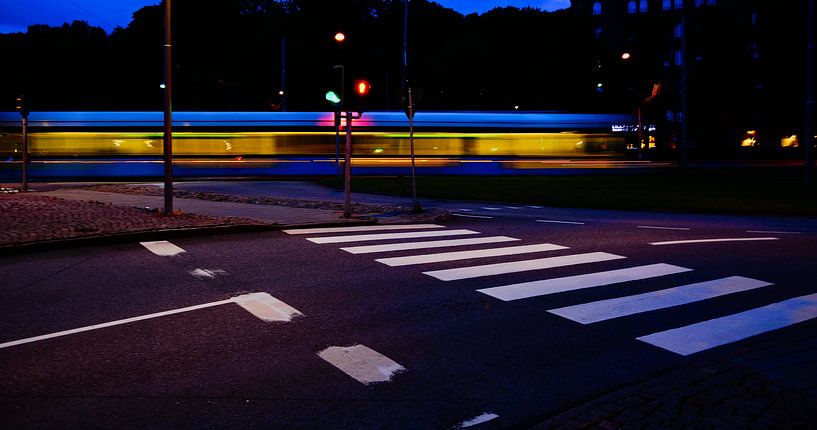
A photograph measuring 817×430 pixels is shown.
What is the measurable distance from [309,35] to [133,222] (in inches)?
2159

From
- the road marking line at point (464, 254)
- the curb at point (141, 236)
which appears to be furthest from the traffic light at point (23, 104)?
the road marking line at point (464, 254)

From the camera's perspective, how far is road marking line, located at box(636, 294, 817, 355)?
635cm

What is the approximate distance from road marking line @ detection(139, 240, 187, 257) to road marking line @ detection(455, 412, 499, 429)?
7.40 metres

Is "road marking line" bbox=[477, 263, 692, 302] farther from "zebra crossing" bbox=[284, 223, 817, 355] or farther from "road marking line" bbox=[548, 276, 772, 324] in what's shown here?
"road marking line" bbox=[548, 276, 772, 324]

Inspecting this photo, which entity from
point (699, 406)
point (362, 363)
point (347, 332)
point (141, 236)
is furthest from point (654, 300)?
point (141, 236)

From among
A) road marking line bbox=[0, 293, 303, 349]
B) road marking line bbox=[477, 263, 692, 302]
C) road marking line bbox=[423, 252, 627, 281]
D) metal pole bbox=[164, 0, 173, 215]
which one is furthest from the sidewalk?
road marking line bbox=[477, 263, 692, 302]

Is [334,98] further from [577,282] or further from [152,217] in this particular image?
[577,282]

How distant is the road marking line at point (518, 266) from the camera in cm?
930

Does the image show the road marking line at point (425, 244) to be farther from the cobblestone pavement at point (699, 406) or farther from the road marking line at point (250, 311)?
the cobblestone pavement at point (699, 406)

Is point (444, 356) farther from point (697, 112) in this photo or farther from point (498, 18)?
point (498, 18)

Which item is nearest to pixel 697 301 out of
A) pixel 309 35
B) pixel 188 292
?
pixel 188 292

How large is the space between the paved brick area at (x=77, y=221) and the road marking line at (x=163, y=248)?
705 mm

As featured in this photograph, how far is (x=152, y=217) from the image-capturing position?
15195mm

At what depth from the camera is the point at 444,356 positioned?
5879 mm
